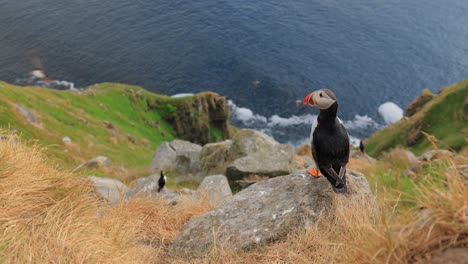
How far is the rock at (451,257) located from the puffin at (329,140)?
391cm

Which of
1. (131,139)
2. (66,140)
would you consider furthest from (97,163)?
(131,139)

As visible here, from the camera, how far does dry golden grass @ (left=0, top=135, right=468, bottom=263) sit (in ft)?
12.8

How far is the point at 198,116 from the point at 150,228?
2624 inches

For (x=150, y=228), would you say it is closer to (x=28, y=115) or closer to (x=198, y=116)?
(x=28, y=115)

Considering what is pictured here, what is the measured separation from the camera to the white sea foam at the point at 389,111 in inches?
3429

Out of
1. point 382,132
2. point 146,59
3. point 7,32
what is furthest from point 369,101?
point 7,32

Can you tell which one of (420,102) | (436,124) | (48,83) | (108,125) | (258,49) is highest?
(436,124)

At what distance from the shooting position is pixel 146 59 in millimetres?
100250

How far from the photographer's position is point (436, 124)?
47.3 metres

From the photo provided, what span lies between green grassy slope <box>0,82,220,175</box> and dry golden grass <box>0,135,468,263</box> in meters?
18.4

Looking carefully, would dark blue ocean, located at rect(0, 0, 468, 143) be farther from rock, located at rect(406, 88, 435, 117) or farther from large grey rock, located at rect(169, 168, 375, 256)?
large grey rock, located at rect(169, 168, 375, 256)

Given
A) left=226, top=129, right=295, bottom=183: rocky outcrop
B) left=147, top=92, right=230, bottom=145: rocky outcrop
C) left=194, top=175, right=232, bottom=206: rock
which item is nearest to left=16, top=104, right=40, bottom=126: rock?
left=226, top=129, right=295, bottom=183: rocky outcrop

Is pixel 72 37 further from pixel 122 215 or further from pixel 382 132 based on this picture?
pixel 122 215

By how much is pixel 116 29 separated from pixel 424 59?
8487 cm
